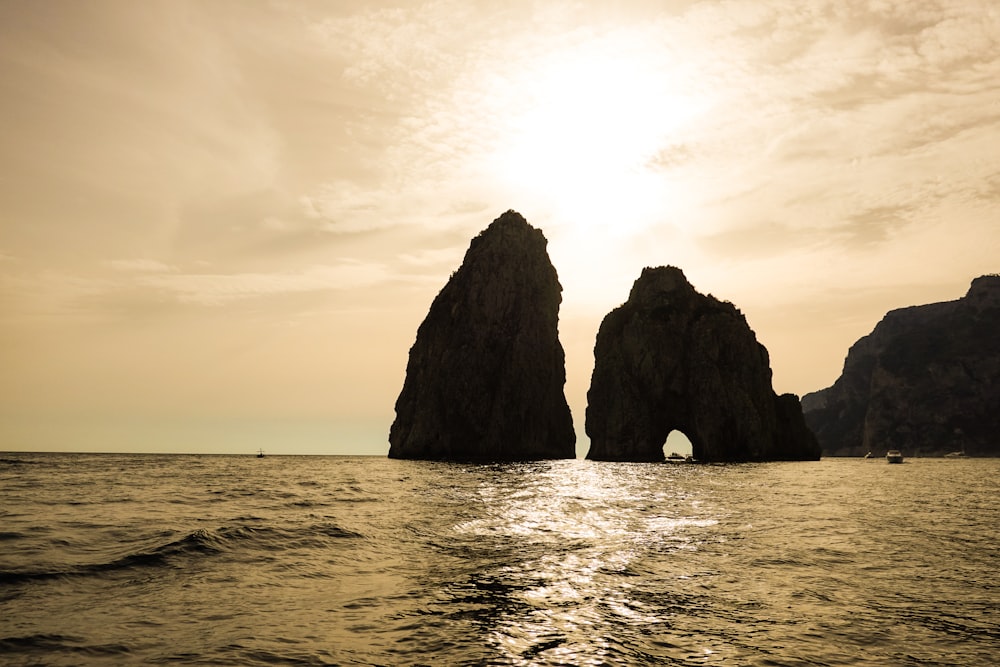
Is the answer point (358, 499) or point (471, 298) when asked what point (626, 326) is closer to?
point (471, 298)

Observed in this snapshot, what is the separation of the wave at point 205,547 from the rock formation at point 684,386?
369 ft

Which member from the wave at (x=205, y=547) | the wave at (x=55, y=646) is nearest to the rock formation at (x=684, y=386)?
the wave at (x=205, y=547)

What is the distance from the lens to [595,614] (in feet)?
40.2

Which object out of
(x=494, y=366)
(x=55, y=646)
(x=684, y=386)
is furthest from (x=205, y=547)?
(x=494, y=366)

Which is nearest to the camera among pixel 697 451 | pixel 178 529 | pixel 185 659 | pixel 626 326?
pixel 185 659

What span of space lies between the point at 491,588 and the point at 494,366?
13037 cm

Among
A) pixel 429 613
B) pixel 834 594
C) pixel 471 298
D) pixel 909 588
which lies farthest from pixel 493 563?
pixel 471 298

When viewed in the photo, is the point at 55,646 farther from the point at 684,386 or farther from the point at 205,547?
the point at 684,386

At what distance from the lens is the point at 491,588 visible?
14.5 metres

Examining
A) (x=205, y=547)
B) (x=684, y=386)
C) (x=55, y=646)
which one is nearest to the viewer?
(x=55, y=646)

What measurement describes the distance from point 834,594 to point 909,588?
7.51 ft

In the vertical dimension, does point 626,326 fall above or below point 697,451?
above

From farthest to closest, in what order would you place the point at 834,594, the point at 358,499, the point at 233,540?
the point at 358,499 → the point at 233,540 → the point at 834,594

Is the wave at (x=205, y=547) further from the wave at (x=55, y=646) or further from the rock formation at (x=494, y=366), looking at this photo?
the rock formation at (x=494, y=366)
